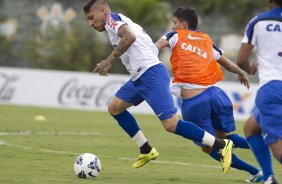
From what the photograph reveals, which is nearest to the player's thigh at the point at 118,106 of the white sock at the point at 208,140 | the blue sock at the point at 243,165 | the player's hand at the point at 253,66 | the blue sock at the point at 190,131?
the blue sock at the point at 190,131

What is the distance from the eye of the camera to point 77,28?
128 feet

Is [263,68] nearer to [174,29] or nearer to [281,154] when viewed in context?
[281,154]

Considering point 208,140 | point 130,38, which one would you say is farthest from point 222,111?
point 130,38

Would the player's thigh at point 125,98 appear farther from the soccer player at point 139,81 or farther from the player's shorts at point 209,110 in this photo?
the player's shorts at point 209,110

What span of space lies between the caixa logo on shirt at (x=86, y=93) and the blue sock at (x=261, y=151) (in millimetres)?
18642

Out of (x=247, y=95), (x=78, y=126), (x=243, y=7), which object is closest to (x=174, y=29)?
(x=78, y=126)

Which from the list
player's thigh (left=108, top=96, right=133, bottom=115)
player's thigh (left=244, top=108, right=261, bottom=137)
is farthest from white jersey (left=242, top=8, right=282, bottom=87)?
player's thigh (left=108, top=96, right=133, bottom=115)

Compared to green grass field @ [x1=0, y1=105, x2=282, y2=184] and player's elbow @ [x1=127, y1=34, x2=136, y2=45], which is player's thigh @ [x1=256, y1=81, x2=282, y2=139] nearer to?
green grass field @ [x1=0, y1=105, x2=282, y2=184]

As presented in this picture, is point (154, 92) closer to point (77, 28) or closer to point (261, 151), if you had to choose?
point (261, 151)

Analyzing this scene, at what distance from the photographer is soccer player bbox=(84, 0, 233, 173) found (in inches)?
398

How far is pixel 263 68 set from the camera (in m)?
8.27

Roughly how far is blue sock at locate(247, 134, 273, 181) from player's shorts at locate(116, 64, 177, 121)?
6.00ft

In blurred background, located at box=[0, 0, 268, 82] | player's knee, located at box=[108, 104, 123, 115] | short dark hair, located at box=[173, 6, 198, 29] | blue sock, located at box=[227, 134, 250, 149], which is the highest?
short dark hair, located at box=[173, 6, 198, 29]

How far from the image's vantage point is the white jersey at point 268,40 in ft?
26.7
